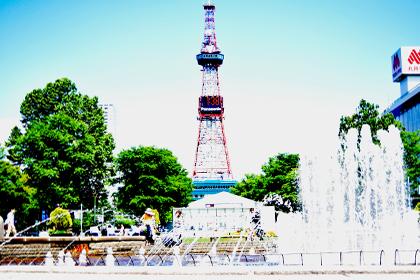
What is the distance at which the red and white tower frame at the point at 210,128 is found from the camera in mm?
116188

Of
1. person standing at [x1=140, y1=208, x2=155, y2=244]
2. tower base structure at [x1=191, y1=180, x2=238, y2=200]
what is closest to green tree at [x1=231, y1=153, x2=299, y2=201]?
person standing at [x1=140, y1=208, x2=155, y2=244]

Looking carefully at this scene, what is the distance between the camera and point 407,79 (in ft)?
232

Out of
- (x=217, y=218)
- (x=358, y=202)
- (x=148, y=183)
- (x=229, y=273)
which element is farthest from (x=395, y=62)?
(x=229, y=273)

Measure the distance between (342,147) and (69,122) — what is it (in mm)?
21924

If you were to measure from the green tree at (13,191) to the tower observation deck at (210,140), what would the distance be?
79.1 meters

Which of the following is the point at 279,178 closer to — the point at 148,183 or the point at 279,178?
the point at 279,178

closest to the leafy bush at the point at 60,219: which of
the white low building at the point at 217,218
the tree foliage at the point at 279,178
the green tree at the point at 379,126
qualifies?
the white low building at the point at 217,218

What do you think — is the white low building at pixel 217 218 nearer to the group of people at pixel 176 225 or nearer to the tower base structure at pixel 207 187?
the group of people at pixel 176 225

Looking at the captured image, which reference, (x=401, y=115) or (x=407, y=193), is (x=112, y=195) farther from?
(x=401, y=115)

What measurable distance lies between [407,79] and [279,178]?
2888 centimetres

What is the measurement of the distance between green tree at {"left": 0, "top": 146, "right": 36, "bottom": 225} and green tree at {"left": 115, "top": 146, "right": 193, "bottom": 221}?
45.3ft

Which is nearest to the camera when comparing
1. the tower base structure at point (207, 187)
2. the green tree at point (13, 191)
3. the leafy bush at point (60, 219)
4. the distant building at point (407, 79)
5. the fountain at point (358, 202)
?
the fountain at point (358, 202)

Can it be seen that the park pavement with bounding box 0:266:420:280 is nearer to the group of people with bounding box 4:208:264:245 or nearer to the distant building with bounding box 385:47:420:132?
the group of people with bounding box 4:208:264:245

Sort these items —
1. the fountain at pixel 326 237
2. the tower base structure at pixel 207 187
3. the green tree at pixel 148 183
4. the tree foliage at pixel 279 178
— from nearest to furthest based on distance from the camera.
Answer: the fountain at pixel 326 237, the green tree at pixel 148 183, the tree foliage at pixel 279 178, the tower base structure at pixel 207 187
